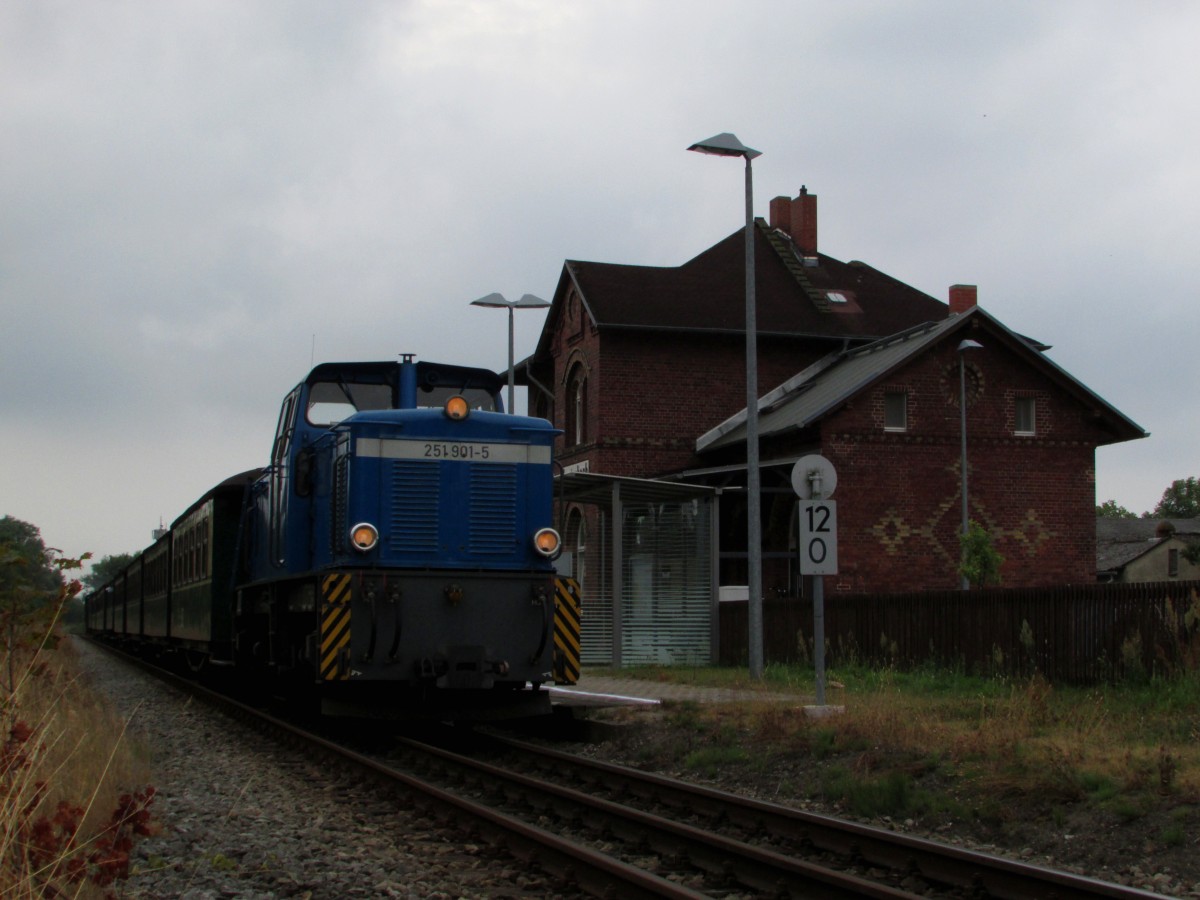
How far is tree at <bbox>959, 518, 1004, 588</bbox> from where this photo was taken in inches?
1074

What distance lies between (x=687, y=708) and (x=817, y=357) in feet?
76.2

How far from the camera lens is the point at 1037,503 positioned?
3161 cm

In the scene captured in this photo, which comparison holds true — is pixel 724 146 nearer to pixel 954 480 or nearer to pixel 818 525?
pixel 818 525

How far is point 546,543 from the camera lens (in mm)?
13125

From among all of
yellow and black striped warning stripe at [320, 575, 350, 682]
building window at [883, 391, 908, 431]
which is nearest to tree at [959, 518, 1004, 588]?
building window at [883, 391, 908, 431]

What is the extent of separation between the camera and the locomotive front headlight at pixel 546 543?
43.0 ft

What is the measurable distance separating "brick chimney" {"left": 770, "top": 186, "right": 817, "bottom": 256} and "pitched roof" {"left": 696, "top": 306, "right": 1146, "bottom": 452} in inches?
257

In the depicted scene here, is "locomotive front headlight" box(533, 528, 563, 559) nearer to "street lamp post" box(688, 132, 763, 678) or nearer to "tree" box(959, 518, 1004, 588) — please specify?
"street lamp post" box(688, 132, 763, 678)

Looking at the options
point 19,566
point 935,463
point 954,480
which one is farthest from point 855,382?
point 19,566

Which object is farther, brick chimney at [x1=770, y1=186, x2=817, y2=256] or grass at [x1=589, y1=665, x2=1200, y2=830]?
brick chimney at [x1=770, y1=186, x2=817, y2=256]

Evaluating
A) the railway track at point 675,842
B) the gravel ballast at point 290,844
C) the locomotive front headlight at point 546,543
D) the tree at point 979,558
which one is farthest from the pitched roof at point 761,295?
the railway track at point 675,842

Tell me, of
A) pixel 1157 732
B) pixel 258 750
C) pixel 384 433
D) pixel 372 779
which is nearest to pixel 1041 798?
pixel 1157 732

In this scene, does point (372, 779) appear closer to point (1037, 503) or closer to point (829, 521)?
point (829, 521)

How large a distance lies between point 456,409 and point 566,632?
233 centimetres
